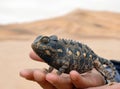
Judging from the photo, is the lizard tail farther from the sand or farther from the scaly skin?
the sand

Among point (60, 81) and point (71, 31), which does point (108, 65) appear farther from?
point (71, 31)

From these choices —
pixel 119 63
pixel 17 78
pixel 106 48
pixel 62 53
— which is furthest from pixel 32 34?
pixel 62 53

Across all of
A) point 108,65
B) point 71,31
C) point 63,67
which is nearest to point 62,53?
point 63,67

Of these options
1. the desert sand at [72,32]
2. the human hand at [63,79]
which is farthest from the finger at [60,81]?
the desert sand at [72,32]

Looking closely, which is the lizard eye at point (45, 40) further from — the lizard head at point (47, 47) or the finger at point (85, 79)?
the finger at point (85, 79)

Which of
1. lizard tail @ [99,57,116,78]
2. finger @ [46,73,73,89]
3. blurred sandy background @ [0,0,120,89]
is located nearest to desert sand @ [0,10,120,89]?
blurred sandy background @ [0,0,120,89]

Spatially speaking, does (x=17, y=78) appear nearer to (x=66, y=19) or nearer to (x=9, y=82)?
(x=9, y=82)
